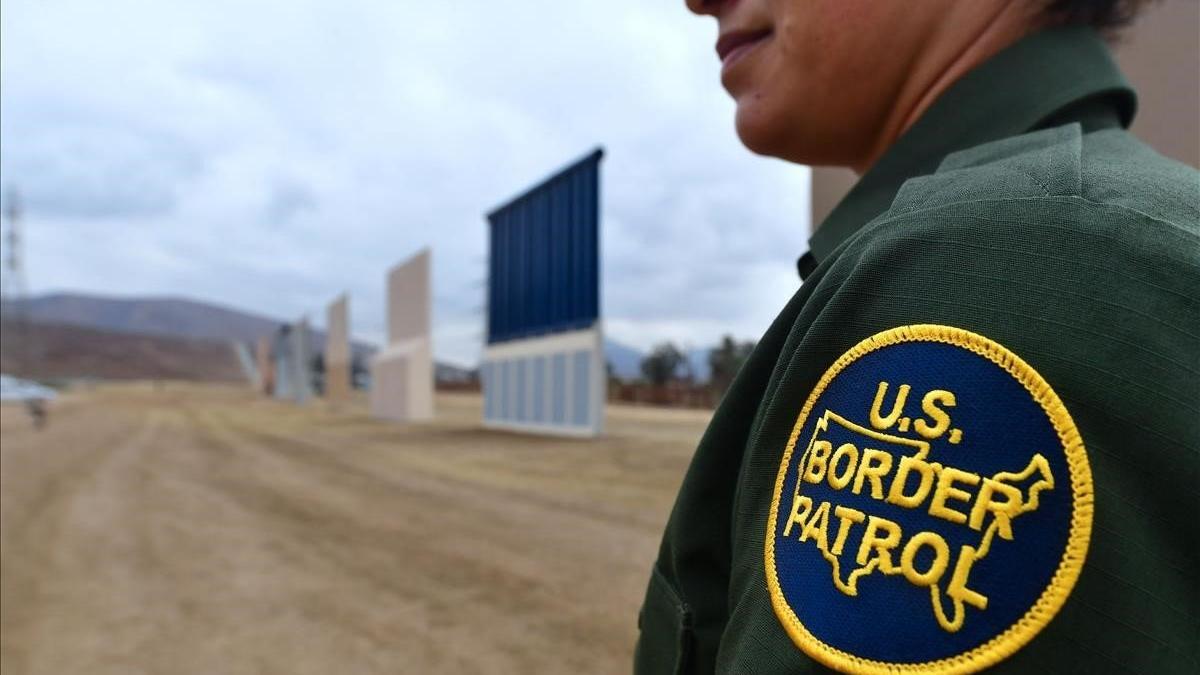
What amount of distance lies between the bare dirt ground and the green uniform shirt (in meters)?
2.09

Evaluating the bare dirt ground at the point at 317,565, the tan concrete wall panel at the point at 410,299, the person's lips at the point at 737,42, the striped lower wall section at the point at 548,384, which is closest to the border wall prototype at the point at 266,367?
the tan concrete wall panel at the point at 410,299

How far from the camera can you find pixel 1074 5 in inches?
29.7

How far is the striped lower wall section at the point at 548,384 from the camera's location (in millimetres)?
10562

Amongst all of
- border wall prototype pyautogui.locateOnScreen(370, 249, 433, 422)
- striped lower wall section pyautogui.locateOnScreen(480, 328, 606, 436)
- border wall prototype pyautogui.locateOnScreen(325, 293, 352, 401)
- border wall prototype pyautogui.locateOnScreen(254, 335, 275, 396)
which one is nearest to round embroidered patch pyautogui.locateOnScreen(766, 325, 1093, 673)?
striped lower wall section pyautogui.locateOnScreen(480, 328, 606, 436)

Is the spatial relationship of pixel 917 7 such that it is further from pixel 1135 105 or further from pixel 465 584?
pixel 465 584

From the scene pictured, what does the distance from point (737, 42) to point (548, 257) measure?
425 inches

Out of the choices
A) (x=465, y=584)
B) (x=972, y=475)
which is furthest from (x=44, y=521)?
(x=972, y=475)

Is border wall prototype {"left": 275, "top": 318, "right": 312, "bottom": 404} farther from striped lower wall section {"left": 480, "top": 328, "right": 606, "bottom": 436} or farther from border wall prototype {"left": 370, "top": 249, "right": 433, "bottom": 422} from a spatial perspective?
striped lower wall section {"left": 480, "top": 328, "right": 606, "bottom": 436}

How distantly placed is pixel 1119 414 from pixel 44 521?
17.1ft

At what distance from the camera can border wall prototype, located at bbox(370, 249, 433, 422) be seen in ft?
49.0

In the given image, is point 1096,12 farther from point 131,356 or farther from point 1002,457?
point 131,356

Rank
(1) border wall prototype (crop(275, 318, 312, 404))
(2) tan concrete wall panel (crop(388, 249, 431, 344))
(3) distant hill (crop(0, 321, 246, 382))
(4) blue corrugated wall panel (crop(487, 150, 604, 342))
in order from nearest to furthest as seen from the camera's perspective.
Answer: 1. (4) blue corrugated wall panel (crop(487, 150, 604, 342))
2. (2) tan concrete wall panel (crop(388, 249, 431, 344))
3. (1) border wall prototype (crop(275, 318, 312, 404))
4. (3) distant hill (crop(0, 321, 246, 382))

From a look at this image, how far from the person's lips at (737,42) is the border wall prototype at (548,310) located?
9300mm

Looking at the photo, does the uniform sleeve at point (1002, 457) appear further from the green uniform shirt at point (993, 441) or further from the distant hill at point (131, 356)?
the distant hill at point (131, 356)
